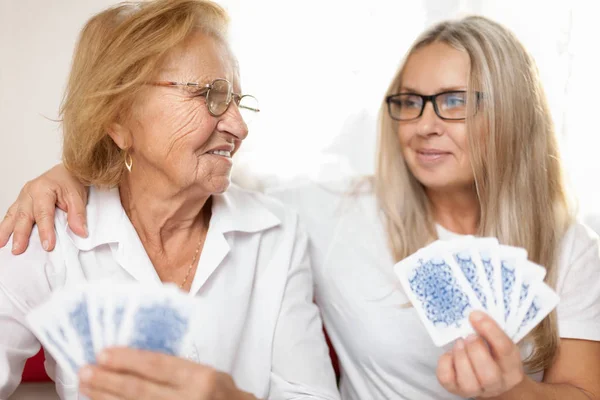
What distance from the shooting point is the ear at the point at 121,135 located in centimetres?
166

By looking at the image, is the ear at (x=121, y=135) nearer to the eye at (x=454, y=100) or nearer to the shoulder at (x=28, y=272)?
the shoulder at (x=28, y=272)

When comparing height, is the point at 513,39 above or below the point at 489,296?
above

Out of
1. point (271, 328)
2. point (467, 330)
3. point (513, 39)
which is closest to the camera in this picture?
point (467, 330)

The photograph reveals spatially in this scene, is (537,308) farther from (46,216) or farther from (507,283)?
(46,216)

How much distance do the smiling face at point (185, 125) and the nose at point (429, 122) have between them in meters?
0.55

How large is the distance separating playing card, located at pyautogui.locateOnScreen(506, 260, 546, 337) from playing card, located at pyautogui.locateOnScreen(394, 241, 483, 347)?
88mm

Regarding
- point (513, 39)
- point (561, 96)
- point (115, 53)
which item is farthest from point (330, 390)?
point (561, 96)

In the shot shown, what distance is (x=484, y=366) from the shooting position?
1323 millimetres

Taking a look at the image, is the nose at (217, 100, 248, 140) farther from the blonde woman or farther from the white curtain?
the white curtain

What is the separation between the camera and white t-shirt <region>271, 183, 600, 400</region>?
5.85 ft

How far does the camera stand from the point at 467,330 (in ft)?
4.86

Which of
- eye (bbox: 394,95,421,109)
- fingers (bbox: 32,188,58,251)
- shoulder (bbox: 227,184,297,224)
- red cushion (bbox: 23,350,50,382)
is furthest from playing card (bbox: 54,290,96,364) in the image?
eye (bbox: 394,95,421,109)

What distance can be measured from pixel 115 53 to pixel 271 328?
2.78ft

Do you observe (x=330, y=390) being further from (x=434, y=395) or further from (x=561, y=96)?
(x=561, y=96)
